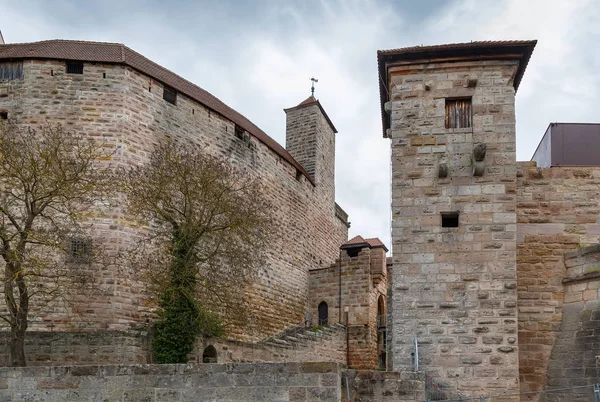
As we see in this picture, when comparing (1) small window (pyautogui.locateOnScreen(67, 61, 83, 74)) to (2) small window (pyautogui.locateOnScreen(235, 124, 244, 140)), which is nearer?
(1) small window (pyautogui.locateOnScreen(67, 61, 83, 74))

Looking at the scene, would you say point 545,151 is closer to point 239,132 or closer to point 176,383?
point 176,383

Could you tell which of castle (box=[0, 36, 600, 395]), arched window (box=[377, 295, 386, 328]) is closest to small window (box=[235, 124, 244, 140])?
arched window (box=[377, 295, 386, 328])

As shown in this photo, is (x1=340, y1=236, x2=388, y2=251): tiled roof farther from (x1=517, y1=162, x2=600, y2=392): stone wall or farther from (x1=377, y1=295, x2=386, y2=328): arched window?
(x1=517, y1=162, x2=600, y2=392): stone wall

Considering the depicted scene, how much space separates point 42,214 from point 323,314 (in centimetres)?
1466

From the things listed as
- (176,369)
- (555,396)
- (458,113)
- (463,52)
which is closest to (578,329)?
(555,396)

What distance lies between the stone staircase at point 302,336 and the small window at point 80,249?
5272 mm

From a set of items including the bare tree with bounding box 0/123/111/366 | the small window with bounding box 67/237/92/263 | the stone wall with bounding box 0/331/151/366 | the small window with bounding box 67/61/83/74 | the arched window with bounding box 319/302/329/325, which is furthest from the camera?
the arched window with bounding box 319/302/329/325

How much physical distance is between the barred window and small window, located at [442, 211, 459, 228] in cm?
1235

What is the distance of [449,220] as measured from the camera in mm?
11727

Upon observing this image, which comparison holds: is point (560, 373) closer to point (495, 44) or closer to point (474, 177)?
point (474, 177)

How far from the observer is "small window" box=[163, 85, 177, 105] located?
20875 millimetres

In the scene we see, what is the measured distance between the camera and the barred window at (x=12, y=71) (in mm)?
19484

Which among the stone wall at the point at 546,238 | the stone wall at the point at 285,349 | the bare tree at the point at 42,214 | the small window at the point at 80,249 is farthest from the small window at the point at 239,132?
the stone wall at the point at 546,238

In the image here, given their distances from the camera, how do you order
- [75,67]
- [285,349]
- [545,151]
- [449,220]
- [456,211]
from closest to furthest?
[456,211] < [449,220] < [545,151] < [75,67] < [285,349]
